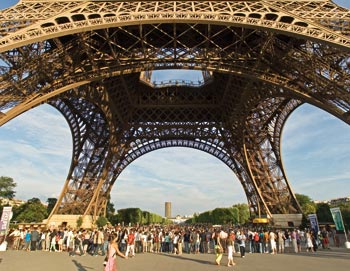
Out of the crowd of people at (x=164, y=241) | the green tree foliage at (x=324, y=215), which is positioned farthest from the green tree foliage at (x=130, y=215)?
the crowd of people at (x=164, y=241)

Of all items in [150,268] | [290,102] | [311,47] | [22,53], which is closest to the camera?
[150,268]

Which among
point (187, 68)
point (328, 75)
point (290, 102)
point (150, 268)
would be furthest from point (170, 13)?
point (290, 102)

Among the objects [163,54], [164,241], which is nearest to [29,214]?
[164,241]

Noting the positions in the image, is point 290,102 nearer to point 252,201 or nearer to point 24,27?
point 252,201

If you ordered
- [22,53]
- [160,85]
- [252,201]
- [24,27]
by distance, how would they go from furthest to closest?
[252,201] → [160,85] → [22,53] → [24,27]

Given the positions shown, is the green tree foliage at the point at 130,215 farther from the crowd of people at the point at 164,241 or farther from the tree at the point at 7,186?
the crowd of people at the point at 164,241

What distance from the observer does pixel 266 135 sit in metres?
34.9

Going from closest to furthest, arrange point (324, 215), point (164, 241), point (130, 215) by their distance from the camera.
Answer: point (164, 241) < point (324, 215) < point (130, 215)

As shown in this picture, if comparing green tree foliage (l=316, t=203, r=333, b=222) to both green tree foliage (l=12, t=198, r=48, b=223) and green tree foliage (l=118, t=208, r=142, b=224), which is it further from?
green tree foliage (l=12, t=198, r=48, b=223)

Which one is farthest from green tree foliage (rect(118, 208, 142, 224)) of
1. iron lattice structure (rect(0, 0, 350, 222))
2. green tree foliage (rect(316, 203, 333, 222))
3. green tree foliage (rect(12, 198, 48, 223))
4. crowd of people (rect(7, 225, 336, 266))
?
crowd of people (rect(7, 225, 336, 266))

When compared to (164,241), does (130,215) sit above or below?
above

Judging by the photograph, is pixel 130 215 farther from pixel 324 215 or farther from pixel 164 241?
pixel 164 241

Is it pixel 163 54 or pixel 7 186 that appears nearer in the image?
pixel 163 54

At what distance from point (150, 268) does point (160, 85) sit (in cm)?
2459
